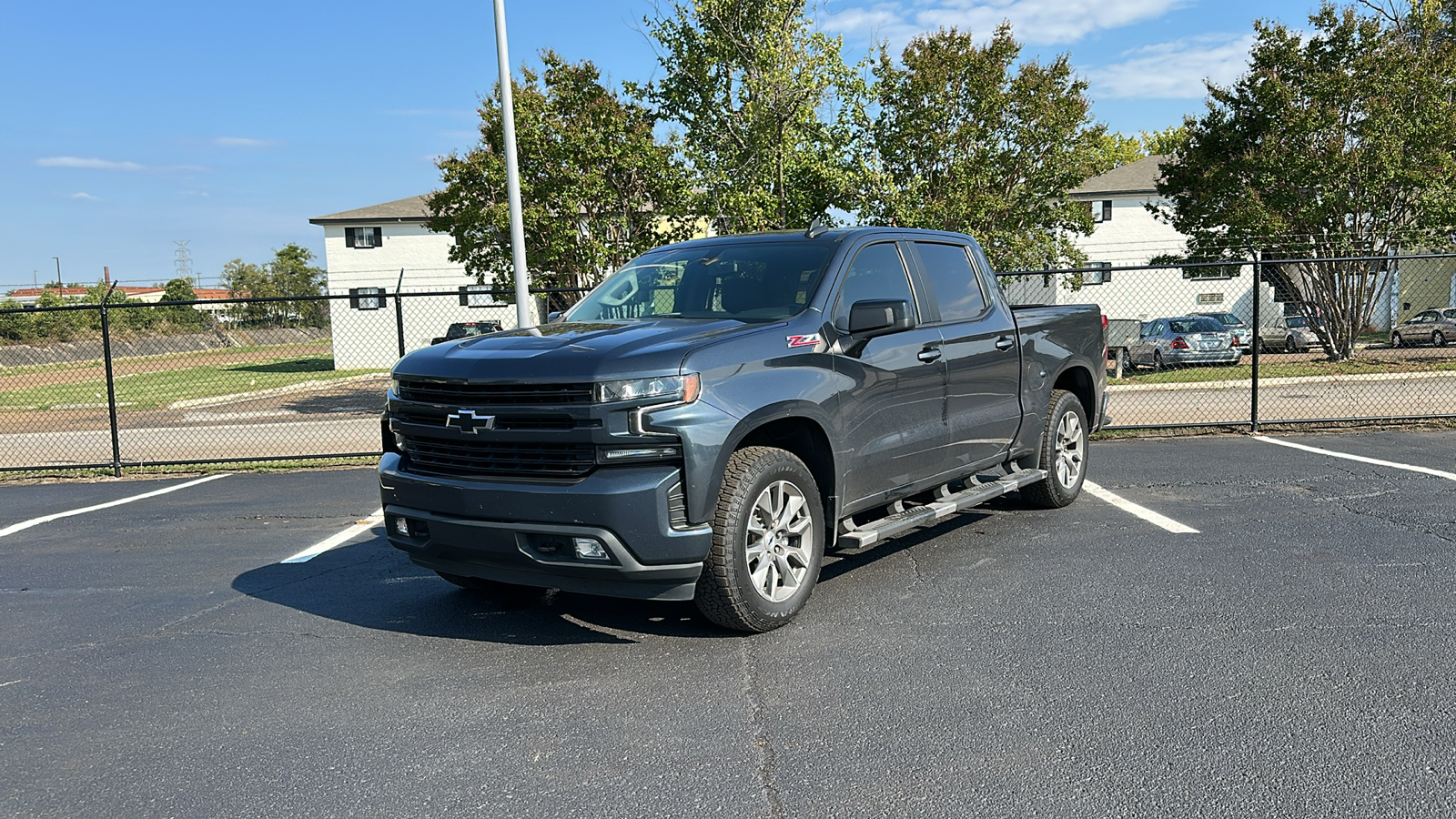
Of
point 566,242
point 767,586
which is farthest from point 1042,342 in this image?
point 566,242

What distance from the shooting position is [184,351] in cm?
4025

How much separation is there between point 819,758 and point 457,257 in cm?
1710

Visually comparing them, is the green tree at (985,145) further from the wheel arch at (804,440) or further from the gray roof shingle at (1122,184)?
the gray roof shingle at (1122,184)

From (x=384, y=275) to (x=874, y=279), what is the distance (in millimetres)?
38575

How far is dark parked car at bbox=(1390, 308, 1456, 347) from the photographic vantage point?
103 feet

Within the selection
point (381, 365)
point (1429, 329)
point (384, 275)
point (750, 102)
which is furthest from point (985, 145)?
point (384, 275)

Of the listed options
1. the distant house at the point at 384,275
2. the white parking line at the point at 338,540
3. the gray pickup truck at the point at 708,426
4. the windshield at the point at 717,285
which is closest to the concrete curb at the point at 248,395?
the distant house at the point at 384,275

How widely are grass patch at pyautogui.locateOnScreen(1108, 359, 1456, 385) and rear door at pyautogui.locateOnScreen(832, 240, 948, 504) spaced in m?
15.6

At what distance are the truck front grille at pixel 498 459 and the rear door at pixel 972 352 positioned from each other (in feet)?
8.30

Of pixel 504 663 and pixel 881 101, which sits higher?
pixel 881 101

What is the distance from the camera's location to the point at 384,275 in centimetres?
→ 4128

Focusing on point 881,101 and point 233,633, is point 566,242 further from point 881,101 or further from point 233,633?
point 233,633

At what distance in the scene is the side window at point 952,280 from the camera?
6379mm

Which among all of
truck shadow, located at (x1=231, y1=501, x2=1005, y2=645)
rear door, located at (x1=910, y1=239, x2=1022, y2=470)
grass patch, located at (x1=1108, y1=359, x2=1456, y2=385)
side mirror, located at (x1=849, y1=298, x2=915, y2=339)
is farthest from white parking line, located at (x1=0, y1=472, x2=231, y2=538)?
grass patch, located at (x1=1108, y1=359, x2=1456, y2=385)
